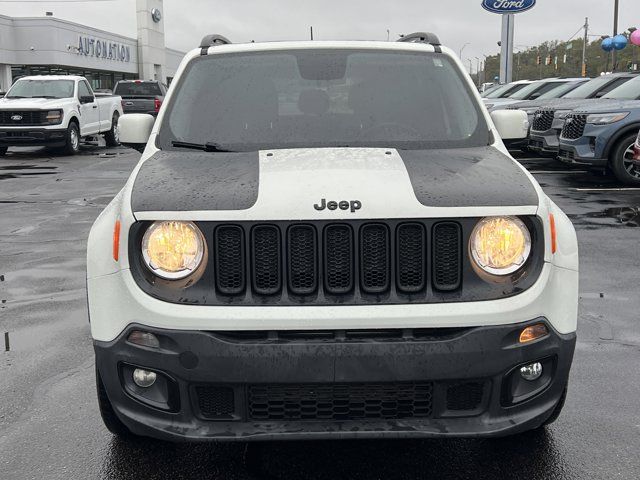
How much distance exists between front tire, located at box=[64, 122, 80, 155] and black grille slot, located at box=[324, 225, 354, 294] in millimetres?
17660

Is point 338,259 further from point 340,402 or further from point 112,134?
point 112,134

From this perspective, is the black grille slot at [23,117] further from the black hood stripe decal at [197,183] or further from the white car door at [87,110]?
the black hood stripe decal at [197,183]

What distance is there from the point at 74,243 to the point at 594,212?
6.32m

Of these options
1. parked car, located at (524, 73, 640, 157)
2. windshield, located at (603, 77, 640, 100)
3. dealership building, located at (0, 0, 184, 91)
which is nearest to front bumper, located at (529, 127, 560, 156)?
parked car, located at (524, 73, 640, 157)

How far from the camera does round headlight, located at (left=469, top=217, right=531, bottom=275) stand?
109 inches

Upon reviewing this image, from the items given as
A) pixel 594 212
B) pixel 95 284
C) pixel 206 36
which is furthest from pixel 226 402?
pixel 594 212

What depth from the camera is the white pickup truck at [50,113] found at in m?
18.5

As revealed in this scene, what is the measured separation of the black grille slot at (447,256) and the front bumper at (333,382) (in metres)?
0.18

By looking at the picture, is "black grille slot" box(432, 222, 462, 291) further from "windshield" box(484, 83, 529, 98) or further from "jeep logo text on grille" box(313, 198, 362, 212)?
"windshield" box(484, 83, 529, 98)

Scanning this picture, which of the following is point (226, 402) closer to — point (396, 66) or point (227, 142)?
point (227, 142)

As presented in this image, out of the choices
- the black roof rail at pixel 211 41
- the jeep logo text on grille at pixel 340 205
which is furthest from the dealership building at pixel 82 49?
the jeep logo text on grille at pixel 340 205

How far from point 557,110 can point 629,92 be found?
164 cm

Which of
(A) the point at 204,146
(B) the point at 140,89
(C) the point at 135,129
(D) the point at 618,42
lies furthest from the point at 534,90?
(D) the point at 618,42

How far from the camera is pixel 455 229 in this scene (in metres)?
2.75
